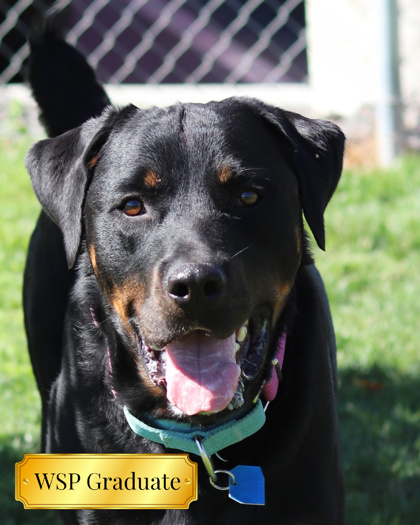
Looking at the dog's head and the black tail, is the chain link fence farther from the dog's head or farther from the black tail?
the dog's head

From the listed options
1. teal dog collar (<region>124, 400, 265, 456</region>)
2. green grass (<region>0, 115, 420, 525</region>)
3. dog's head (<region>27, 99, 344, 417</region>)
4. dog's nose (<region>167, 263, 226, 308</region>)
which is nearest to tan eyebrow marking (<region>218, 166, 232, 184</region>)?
dog's head (<region>27, 99, 344, 417</region>)

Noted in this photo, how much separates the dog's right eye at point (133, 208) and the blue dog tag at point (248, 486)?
875 mm

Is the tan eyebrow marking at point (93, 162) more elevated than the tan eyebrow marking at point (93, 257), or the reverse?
the tan eyebrow marking at point (93, 162)

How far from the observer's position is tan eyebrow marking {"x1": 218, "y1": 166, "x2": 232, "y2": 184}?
2.81 meters

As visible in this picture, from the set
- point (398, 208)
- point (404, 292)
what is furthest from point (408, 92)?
point (404, 292)

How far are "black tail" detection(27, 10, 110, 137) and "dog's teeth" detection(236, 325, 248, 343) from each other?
1583 millimetres

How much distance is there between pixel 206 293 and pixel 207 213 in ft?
1.07

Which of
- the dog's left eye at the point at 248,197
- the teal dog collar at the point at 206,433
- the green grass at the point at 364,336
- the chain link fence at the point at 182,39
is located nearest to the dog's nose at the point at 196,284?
the dog's left eye at the point at 248,197

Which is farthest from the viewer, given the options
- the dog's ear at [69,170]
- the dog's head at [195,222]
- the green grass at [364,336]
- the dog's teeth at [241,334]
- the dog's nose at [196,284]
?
the green grass at [364,336]

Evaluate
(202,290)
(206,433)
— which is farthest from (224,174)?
(206,433)

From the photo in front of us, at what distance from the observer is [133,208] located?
9.31 feet

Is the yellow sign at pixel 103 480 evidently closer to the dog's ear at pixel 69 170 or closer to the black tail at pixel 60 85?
the dog's ear at pixel 69 170

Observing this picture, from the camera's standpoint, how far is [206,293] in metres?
2.54

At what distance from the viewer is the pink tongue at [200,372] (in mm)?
2654
